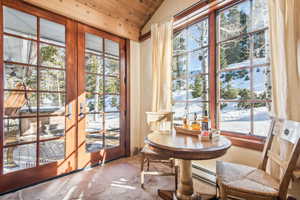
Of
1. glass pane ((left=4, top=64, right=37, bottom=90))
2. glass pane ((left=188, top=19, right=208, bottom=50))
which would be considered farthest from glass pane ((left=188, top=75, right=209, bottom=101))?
glass pane ((left=4, top=64, right=37, bottom=90))

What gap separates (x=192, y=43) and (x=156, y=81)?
842 mm

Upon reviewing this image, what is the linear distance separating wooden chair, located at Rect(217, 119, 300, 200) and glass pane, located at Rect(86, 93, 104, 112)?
205 centimetres

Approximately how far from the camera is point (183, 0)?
2490mm

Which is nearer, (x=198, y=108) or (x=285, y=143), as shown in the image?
(x=285, y=143)

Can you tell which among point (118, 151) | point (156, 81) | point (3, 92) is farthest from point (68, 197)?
point (156, 81)

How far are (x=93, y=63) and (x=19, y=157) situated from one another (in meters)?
A: 1.68

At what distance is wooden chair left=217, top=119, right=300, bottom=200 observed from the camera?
1062mm

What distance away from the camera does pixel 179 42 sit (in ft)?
8.91

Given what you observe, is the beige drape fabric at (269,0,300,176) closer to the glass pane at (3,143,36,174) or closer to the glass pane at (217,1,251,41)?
the glass pane at (217,1,251,41)

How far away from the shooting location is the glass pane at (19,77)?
6.37 feet

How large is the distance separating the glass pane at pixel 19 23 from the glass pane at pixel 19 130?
3.67ft

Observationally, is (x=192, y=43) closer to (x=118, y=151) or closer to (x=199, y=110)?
(x=199, y=110)

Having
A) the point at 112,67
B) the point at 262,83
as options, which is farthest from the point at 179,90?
the point at 112,67

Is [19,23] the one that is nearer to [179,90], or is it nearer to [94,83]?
[94,83]
